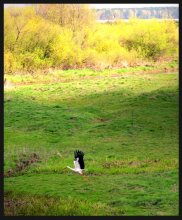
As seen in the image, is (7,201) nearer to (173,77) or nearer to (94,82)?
(94,82)

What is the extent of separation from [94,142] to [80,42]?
318 centimetres

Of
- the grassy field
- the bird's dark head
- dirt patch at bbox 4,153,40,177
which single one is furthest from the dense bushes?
the bird's dark head

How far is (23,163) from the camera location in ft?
56.3

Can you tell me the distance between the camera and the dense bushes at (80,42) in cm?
1767

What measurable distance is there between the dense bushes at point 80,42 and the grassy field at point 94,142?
15.6 inches

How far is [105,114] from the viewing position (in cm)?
1808

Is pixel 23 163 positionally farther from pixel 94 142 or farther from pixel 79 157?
pixel 94 142

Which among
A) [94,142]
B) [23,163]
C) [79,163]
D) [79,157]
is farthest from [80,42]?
[23,163]

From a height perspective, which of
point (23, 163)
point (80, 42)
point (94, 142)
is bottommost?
point (23, 163)

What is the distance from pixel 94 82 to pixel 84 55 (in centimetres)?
90

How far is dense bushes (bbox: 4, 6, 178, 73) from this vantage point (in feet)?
58.0

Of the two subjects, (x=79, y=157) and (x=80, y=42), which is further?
(x=80, y=42)
